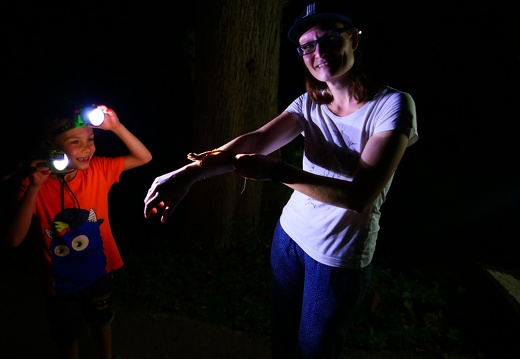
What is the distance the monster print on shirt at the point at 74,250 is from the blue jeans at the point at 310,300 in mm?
1257

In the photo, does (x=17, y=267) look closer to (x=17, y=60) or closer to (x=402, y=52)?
(x=17, y=60)

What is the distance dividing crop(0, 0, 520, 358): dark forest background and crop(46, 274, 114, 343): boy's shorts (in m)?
1.29

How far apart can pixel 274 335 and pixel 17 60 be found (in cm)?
688

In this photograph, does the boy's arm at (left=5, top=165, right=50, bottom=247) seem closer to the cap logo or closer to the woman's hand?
the woman's hand

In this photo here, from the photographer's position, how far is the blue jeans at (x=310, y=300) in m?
1.91

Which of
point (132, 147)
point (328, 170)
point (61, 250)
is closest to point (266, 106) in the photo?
point (132, 147)

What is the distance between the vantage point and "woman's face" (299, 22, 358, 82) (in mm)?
1810

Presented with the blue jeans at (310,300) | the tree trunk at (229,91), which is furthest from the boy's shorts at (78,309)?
the tree trunk at (229,91)

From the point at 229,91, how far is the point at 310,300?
2.55 metres

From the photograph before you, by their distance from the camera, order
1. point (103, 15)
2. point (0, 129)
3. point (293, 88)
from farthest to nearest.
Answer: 1. point (293, 88)
2. point (103, 15)
3. point (0, 129)

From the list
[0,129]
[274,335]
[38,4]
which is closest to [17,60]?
[38,4]

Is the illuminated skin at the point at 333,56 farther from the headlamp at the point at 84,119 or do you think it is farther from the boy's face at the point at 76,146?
the boy's face at the point at 76,146

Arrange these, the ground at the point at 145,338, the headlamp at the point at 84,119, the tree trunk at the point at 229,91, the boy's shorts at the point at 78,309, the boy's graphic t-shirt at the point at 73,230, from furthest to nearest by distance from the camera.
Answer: the tree trunk at the point at 229,91
the ground at the point at 145,338
the boy's shorts at the point at 78,309
the boy's graphic t-shirt at the point at 73,230
the headlamp at the point at 84,119

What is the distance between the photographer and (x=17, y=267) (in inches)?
167
